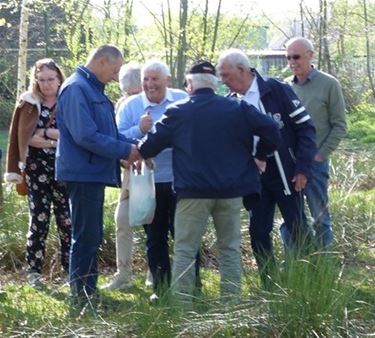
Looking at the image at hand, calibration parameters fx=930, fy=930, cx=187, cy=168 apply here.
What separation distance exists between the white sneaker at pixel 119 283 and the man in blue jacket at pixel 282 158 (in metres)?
1.20

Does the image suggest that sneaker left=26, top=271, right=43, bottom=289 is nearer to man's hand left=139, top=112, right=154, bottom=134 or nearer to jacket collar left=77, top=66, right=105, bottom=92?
man's hand left=139, top=112, right=154, bottom=134

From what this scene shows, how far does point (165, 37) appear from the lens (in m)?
17.6

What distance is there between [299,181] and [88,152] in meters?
1.54

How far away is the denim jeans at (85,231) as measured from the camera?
618cm

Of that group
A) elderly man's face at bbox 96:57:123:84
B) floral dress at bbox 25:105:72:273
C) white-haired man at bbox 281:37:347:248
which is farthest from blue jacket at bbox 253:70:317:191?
floral dress at bbox 25:105:72:273

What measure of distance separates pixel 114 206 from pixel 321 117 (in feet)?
7.93

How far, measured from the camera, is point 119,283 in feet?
24.1

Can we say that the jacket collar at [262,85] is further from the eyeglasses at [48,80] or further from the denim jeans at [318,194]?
the eyeglasses at [48,80]

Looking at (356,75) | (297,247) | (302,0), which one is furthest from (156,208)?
(356,75)

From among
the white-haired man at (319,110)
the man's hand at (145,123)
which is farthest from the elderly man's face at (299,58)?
the man's hand at (145,123)

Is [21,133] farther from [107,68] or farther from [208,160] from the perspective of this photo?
[208,160]

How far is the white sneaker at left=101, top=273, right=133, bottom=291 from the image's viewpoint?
7285mm

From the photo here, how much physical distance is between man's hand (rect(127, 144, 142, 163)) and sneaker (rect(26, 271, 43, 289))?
53.7 inches

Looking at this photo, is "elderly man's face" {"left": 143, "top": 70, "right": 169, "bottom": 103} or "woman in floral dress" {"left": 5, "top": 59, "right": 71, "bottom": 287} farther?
"woman in floral dress" {"left": 5, "top": 59, "right": 71, "bottom": 287}
